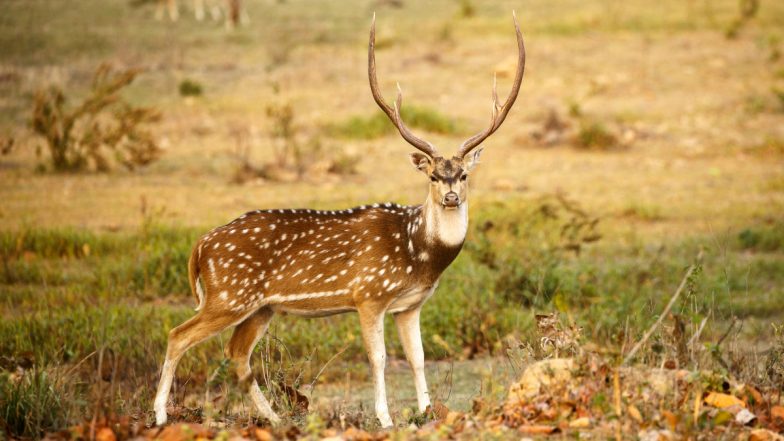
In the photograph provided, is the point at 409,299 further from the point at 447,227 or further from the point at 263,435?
the point at 263,435

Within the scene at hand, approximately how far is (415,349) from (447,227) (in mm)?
868

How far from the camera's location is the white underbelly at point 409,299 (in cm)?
723

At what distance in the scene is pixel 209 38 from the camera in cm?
2720

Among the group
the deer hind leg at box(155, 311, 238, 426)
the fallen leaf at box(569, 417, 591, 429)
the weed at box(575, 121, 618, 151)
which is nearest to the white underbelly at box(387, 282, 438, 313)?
the deer hind leg at box(155, 311, 238, 426)

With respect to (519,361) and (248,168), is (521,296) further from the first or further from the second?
(248,168)

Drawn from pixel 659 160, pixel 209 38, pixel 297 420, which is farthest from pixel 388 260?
pixel 209 38

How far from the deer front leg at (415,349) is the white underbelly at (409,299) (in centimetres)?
11

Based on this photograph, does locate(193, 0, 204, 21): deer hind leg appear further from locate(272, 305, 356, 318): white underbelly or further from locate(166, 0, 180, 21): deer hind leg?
locate(272, 305, 356, 318): white underbelly

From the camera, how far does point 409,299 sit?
287 inches

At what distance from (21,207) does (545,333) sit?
912 cm

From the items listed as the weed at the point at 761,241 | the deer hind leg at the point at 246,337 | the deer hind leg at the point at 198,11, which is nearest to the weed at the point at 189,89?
the deer hind leg at the point at 198,11

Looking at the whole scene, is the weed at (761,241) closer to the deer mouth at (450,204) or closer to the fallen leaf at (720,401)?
the deer mouth at (450,204)

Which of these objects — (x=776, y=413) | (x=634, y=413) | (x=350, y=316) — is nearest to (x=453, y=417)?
(x=634, y=413)

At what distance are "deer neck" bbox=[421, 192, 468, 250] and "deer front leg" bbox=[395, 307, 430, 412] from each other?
0.57 m
